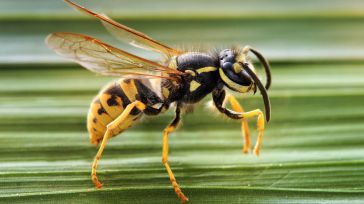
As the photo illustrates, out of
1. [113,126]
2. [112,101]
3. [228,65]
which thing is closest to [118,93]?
[112,101]

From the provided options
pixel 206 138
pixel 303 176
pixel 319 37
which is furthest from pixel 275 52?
pixel 303 176

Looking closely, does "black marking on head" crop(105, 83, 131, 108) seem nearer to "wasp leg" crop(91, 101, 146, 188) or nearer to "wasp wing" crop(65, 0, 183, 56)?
"wasp leg" crop(91, 101, 146, 188)

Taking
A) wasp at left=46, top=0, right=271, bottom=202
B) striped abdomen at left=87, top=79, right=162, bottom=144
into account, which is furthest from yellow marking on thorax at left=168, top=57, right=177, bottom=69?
striped abdomen at left=87, top=79, right=162, bottom=144

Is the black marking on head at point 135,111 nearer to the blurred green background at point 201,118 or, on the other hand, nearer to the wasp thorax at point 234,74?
the blurred green background at point 201,118

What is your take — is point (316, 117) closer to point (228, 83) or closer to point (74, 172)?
point (228, 83)

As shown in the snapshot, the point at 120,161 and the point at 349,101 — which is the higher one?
the point at 349,101

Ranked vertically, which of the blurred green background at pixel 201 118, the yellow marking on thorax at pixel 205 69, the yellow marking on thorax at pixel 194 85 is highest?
the yellow marking on thorax at pixel 205 69

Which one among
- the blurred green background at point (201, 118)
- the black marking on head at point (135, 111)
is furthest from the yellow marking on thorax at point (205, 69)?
the black marking on head at point (135, 111)
